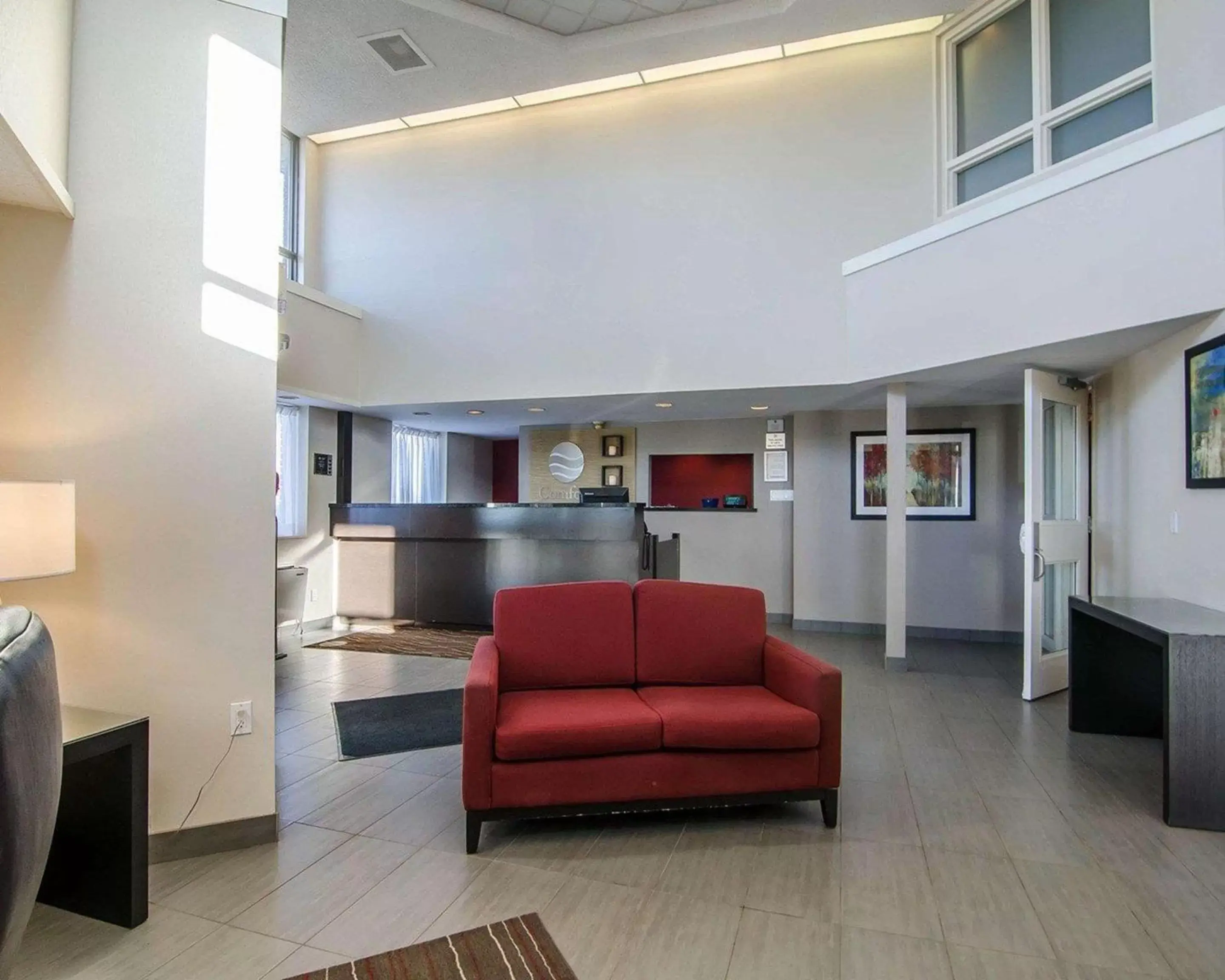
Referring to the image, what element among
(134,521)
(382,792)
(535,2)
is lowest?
(382,792)

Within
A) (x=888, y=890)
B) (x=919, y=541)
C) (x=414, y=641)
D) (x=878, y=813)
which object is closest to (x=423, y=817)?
(x=888, y=890)

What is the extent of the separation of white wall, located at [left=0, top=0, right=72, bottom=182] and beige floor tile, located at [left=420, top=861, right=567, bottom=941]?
255 centimetres

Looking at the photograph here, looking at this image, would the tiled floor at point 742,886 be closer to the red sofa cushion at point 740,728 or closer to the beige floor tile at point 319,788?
the beige floor tile at point 319,788

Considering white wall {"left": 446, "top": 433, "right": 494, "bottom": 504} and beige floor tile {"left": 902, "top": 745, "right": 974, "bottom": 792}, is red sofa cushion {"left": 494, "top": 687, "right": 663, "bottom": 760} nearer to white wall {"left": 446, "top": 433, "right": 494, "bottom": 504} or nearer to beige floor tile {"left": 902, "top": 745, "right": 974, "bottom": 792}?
beige floor tile {"left": 902, "top": 745, "right": 974, "bottom": 792}

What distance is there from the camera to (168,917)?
201 cm

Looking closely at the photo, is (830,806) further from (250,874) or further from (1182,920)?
(250,874)

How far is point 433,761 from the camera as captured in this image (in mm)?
3293

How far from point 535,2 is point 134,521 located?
14.8ft

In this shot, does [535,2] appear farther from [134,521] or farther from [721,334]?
[134,521]

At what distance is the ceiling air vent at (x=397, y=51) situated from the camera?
5.00 m

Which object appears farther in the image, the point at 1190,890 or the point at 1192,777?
the point at 1192,777

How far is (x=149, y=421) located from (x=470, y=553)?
4.24 m

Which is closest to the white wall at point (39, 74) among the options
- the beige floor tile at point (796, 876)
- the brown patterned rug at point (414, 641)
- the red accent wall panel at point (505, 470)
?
the beige floor tile at point (796, 876)

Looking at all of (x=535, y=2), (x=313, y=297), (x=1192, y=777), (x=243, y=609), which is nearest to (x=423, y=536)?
(x=313, y=297)
